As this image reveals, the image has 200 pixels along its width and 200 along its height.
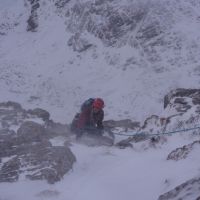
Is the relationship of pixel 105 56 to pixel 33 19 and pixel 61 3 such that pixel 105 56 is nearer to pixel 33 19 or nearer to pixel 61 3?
pixel 61 3

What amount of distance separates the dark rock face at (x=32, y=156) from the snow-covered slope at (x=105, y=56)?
510 cm

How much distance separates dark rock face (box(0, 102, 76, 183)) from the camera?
302 inches

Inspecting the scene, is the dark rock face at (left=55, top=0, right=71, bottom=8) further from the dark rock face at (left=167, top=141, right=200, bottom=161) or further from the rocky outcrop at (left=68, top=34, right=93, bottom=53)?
the dark rock face at (left=167, top=141, right=200, bottom=161)

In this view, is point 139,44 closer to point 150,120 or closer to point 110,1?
point 110,1

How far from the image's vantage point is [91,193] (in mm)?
6684

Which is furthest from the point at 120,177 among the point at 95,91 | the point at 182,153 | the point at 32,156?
the point at 95,91

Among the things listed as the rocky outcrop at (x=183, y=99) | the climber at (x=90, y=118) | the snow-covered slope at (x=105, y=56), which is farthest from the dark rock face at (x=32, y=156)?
the snow-covered slope at (x=105, y=56)

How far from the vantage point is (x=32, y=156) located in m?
8.48

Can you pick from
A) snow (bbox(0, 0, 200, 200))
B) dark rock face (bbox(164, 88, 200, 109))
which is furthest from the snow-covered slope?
dark rock face (bbox(164, 88, 200, 109))

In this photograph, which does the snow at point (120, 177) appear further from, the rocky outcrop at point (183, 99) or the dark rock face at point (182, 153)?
the rocky outcrop at point (183, 99)

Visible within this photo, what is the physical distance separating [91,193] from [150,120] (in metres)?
4.55

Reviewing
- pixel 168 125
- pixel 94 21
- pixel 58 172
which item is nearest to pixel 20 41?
pixel 94 21

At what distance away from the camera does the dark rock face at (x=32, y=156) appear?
766 cm

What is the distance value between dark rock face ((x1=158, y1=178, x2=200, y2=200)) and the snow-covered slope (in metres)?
9.35
